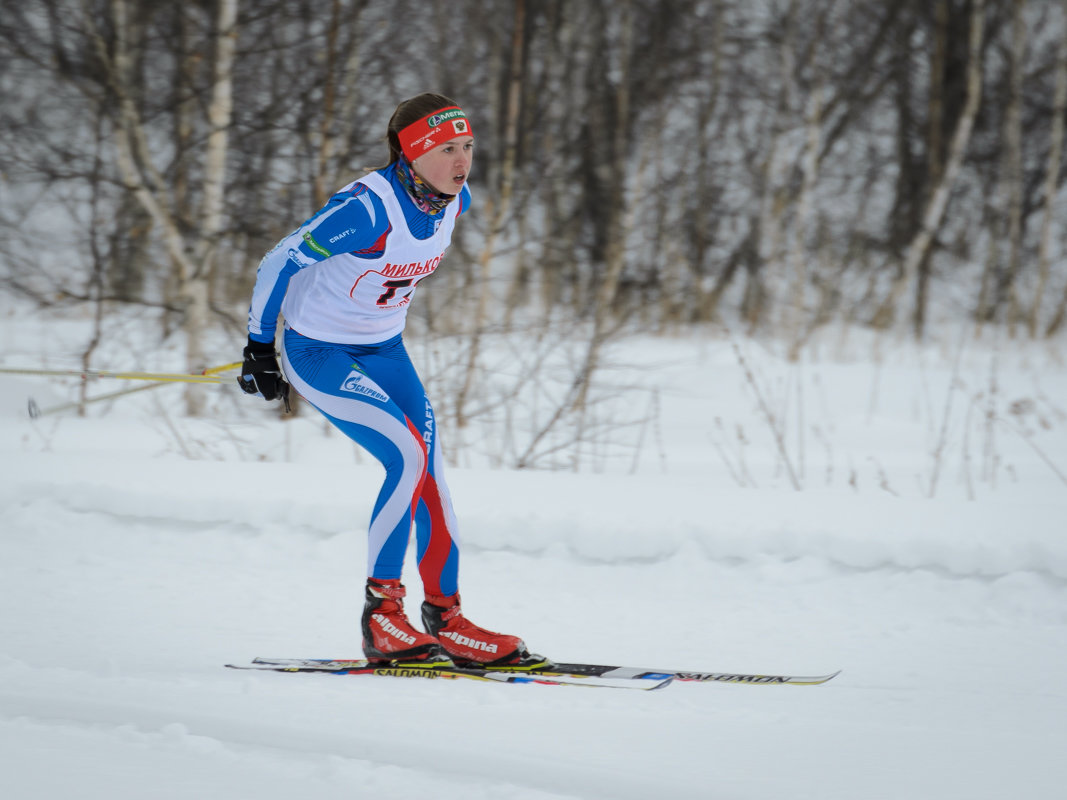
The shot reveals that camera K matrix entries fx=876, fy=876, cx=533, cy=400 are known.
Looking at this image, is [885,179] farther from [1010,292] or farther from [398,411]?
[398,411]

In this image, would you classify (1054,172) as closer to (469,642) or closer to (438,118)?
(438,118)

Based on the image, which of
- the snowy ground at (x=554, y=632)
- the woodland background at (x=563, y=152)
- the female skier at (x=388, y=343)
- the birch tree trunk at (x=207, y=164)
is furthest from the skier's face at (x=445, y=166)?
the birch tree trunk at (x=207, y=164)

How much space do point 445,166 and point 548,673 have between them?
177 centimetres

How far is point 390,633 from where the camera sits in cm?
311

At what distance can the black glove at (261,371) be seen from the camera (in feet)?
10.1

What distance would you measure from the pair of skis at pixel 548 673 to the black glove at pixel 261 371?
0.94 meters

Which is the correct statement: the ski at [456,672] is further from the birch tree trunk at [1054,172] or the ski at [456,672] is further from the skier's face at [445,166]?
the birch tree trunk at [1054,172]

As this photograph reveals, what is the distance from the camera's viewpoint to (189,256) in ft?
24.7

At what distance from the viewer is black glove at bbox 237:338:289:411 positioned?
3.07 meters

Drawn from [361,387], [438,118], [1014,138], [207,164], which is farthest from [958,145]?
[361,387]

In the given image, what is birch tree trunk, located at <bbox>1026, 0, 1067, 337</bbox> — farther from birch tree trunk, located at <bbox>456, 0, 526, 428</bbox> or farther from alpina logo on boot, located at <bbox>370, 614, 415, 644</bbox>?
alpina logo on boot, located at <bbox>370, 614, 415, 644</bbox>

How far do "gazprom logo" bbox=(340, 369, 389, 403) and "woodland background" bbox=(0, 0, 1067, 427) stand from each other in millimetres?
3217

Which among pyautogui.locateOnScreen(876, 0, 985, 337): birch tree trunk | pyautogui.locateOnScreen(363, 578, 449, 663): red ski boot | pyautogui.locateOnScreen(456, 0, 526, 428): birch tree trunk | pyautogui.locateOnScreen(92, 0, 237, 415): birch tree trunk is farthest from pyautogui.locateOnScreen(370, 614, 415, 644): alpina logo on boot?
pyautogui.locateOnScreen(876, 0, 985, 337): birch tree trunk

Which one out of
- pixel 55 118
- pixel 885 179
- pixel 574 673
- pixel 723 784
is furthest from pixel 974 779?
pixel 885 179
